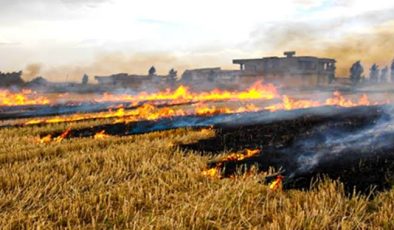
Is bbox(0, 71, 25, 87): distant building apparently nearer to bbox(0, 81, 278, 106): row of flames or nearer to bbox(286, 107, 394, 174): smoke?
bbox(0, 81, 278, 106): row of flames

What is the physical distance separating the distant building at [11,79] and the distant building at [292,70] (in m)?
28.8

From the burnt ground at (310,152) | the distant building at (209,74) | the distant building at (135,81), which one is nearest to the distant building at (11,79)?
the distant building at (135,81)

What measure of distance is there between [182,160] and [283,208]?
4194 millimetres

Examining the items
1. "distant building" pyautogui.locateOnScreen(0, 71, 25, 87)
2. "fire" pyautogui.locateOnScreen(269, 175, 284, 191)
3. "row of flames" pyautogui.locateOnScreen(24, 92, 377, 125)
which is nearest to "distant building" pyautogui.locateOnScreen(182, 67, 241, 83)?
"distant building" pyautogui.locateOnScreen(0, 71, 25, 87)

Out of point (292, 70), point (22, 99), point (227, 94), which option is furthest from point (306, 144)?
point (22, 99)

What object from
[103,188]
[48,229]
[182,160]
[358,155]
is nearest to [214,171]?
[182,160]

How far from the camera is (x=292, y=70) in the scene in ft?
140

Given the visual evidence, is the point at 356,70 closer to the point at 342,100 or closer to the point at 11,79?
the point at 342,100

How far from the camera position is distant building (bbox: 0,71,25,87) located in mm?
56241

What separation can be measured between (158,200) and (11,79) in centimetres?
5469

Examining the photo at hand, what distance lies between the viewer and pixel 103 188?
316 inches

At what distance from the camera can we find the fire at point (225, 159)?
366 inches

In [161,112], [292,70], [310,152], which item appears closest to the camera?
[310,152]

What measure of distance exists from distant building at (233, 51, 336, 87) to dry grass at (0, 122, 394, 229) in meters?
33.4
